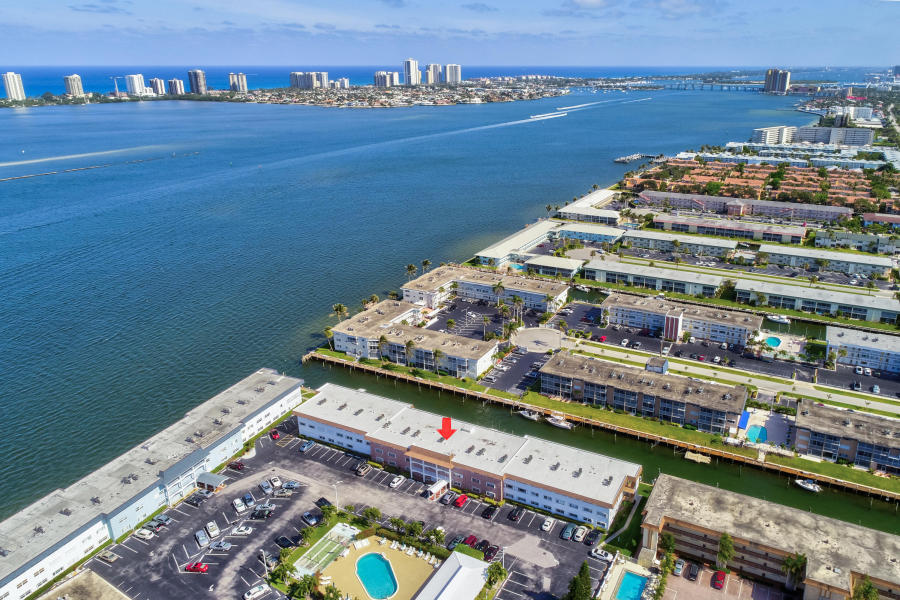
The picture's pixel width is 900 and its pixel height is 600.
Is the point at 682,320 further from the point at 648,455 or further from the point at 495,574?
the point at 495,574

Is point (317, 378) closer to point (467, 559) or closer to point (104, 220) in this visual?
point (467, 559)

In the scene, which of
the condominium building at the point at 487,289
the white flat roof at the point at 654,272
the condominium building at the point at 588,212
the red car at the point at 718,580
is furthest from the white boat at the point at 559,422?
the condominium building at the point at 588,212

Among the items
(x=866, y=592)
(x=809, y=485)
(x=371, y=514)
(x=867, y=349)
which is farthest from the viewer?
(x=867, y=349)

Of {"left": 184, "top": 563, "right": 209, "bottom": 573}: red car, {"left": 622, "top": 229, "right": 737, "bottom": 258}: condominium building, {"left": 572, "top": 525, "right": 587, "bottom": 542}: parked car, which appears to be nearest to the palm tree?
{"left": 622, "top": 229, "right": 737, "bottom": 258}: condominium building

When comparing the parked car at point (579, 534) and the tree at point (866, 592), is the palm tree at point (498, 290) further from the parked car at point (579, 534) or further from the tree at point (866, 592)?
the tree at point (866, 592)

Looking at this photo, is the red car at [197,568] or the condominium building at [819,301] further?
the condominium building at [819,301]

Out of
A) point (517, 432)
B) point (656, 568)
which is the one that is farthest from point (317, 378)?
point (656, 568)

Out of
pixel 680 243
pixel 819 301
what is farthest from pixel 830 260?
pixel 680 243
